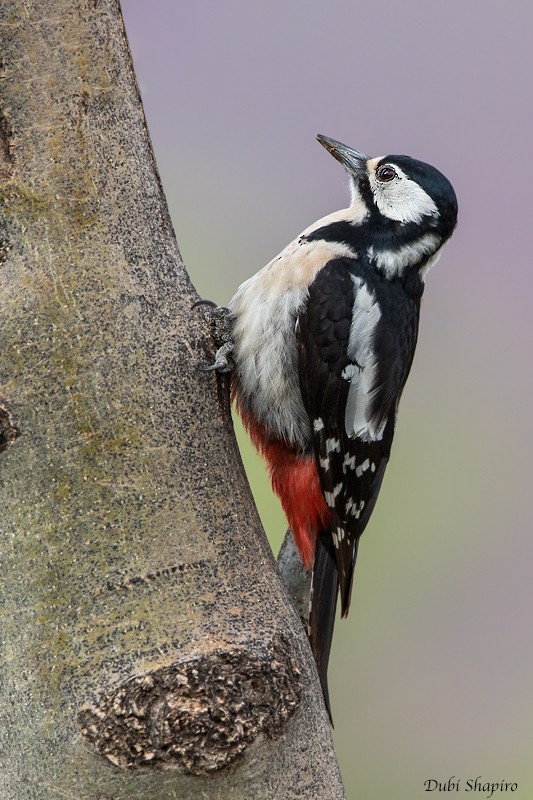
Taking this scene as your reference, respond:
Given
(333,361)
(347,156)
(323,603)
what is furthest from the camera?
(347,156)

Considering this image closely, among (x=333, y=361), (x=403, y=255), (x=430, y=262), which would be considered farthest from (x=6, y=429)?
(x=430, y=262)

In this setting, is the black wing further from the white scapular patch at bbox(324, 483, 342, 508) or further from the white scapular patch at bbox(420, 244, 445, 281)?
the white scapular patch at bbox(420, 244, 445, 281)

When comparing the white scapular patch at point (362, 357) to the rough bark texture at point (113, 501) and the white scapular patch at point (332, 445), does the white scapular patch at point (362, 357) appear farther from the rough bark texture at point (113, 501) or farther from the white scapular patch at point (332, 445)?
the rough bark texture at point (113, 501)

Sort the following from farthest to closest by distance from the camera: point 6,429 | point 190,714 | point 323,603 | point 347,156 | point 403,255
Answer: point 347,156
point 403,255
point 323,603
point 6,429
point 190,714

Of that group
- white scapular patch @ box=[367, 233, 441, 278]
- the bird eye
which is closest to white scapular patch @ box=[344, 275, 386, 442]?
white scapular patch @ box=[367, 233, 441, 278]

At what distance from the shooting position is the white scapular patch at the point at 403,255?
85.8 inches

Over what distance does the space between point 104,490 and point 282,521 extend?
5.60ft

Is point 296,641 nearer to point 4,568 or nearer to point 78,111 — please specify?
point 4,568

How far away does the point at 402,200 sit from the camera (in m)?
2.26

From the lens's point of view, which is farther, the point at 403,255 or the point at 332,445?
the point at 403,255

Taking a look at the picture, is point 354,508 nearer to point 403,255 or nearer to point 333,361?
point 333,361

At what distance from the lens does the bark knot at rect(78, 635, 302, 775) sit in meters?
1.06

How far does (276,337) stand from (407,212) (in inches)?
20.0

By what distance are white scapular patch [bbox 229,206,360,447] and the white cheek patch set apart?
7.7 inches
